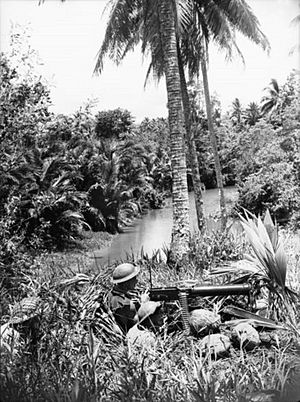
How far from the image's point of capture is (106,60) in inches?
103

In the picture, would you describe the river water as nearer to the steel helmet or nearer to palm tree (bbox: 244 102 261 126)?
the steel helmet

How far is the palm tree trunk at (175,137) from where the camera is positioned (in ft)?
14.3

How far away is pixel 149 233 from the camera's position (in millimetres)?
4012

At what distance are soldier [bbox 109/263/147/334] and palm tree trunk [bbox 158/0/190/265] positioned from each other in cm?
165

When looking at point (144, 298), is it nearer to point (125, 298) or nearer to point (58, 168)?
point (125, 298)

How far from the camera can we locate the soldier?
243cm

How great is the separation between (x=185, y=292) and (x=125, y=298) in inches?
12.7

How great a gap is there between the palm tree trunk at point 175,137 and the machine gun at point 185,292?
5.05 ft

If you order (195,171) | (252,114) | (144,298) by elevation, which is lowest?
(144,298)

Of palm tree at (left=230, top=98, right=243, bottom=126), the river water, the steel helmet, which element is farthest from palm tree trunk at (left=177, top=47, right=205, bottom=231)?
the steel helmet

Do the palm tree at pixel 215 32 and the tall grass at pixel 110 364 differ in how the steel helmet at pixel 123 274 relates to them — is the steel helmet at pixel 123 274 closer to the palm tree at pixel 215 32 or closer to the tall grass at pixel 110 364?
the tall grass at pixel 110 364

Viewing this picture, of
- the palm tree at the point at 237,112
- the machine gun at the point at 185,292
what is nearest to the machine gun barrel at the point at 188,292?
the machine gun at the point at 185,292

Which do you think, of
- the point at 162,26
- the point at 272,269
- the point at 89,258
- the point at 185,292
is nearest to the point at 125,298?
the point at 185,292

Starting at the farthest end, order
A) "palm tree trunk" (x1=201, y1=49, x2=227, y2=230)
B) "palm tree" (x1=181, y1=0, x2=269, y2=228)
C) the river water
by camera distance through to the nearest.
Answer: "palm tree trunk" (x1=201, y1=49, x2=227, y2=230) → "palm tree" (x1=181, y1=0, x2=269, y2=228) → the river water
